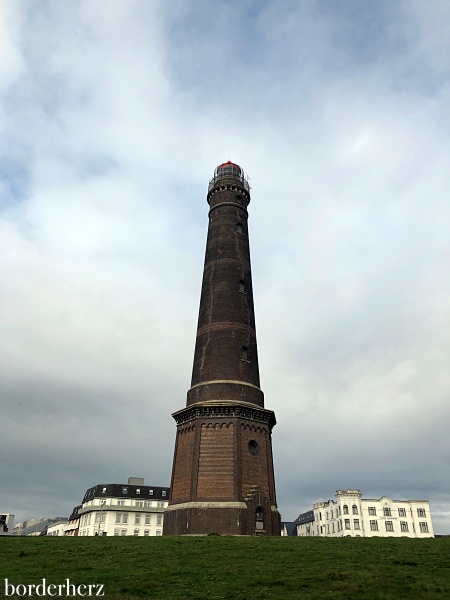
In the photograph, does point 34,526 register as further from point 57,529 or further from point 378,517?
point 378,517

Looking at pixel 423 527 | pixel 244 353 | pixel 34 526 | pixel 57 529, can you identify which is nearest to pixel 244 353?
pixel 244 353

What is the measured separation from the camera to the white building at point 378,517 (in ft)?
310

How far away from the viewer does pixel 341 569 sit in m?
18.4

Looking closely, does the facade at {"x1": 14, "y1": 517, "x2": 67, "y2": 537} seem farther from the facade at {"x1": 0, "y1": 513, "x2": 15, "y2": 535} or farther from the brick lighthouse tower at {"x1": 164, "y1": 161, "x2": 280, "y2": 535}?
the brick lighthouse tower at {"x1": 164, "y1": 161, "x2": 280, "y2": 535}

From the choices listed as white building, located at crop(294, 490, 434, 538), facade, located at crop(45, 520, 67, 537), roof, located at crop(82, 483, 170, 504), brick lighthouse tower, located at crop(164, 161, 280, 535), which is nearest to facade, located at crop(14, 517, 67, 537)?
facade, located at crop(45, 520, 67, 537)

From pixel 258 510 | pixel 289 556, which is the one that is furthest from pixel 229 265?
pixel 289 556

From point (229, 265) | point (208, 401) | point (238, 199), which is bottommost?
point (208, 401)

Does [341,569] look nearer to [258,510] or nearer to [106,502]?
[258,510]

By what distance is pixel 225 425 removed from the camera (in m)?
34.7

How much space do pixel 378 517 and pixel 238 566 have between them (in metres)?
88.2

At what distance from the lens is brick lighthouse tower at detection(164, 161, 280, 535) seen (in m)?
32.5

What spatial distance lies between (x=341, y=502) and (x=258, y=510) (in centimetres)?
7117

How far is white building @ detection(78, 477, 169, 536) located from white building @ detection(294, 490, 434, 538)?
35.7 m

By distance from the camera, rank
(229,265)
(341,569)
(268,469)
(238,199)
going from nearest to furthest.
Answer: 1. (341,569)
2. (268,469)
3. (229,265)
4. (238,199)
